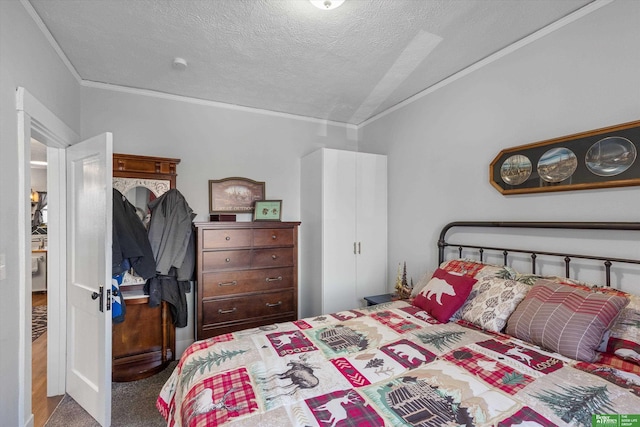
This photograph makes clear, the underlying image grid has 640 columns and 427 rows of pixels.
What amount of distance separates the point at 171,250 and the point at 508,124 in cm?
303

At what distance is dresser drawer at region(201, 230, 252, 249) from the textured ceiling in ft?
4.74

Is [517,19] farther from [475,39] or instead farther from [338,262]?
[338,262]

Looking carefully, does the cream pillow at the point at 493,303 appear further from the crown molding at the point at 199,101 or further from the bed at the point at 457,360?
the crown molding at the point at 199,101

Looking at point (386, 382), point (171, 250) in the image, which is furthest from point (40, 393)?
point (386, 382)

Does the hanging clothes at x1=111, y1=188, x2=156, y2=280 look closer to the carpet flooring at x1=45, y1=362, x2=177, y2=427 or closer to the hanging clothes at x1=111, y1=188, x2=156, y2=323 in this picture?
the hanging clothes at x1=111, y1=188, x2=156, y2=323

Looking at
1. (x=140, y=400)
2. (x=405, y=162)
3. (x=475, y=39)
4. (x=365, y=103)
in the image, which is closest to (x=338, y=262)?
(x=405, y=162)

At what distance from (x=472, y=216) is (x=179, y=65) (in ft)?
9.16

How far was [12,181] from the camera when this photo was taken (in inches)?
63.2

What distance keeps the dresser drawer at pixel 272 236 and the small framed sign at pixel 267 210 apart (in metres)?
0.31

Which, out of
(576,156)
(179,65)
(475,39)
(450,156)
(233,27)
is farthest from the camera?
(450,156)

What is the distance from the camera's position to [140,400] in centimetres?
228

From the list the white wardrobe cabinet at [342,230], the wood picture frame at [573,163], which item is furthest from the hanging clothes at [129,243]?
the wood picture frame at [573,163]

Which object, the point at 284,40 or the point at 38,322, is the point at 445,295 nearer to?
the point at 284,40

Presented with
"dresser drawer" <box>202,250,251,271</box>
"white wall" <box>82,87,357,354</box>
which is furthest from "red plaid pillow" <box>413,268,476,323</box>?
"white wall" <box>82,87,357,354</box>
